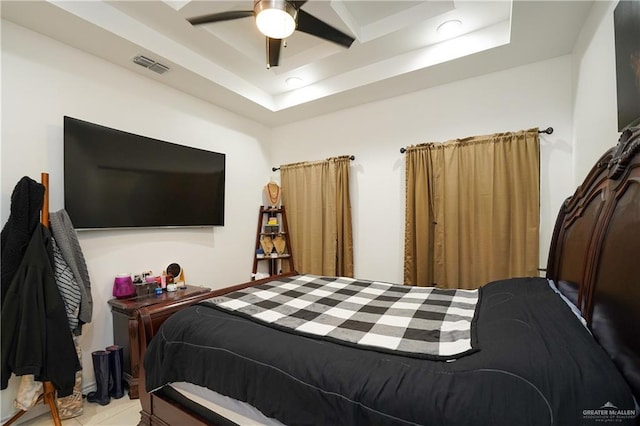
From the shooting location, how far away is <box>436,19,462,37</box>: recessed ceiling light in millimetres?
2293

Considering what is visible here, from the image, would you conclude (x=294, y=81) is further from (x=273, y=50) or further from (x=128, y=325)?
(x=128, y=325)

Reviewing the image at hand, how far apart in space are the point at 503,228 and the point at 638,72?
1593 millimetres

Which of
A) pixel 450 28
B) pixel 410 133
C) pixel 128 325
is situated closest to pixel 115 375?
pixel 128 325

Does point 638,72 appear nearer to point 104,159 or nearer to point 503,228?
point 503,228

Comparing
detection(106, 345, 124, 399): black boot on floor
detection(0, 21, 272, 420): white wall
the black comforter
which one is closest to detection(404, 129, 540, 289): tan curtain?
the black comforter

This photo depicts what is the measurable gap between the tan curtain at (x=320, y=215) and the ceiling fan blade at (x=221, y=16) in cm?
195

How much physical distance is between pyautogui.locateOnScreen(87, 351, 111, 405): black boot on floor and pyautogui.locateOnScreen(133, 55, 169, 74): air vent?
7.81ft

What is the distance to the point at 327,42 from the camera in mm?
2582

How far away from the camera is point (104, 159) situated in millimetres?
2291

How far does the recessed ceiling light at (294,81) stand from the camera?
3.17 m

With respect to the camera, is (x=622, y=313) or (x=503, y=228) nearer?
(x=622, y=313)

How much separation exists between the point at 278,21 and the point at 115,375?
9.02 feet

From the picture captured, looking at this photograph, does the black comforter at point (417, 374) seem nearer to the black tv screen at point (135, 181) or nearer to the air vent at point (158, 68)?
the black tv screen at point (135, 181)

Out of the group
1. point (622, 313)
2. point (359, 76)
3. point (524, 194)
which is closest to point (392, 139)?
point (359, 76)
